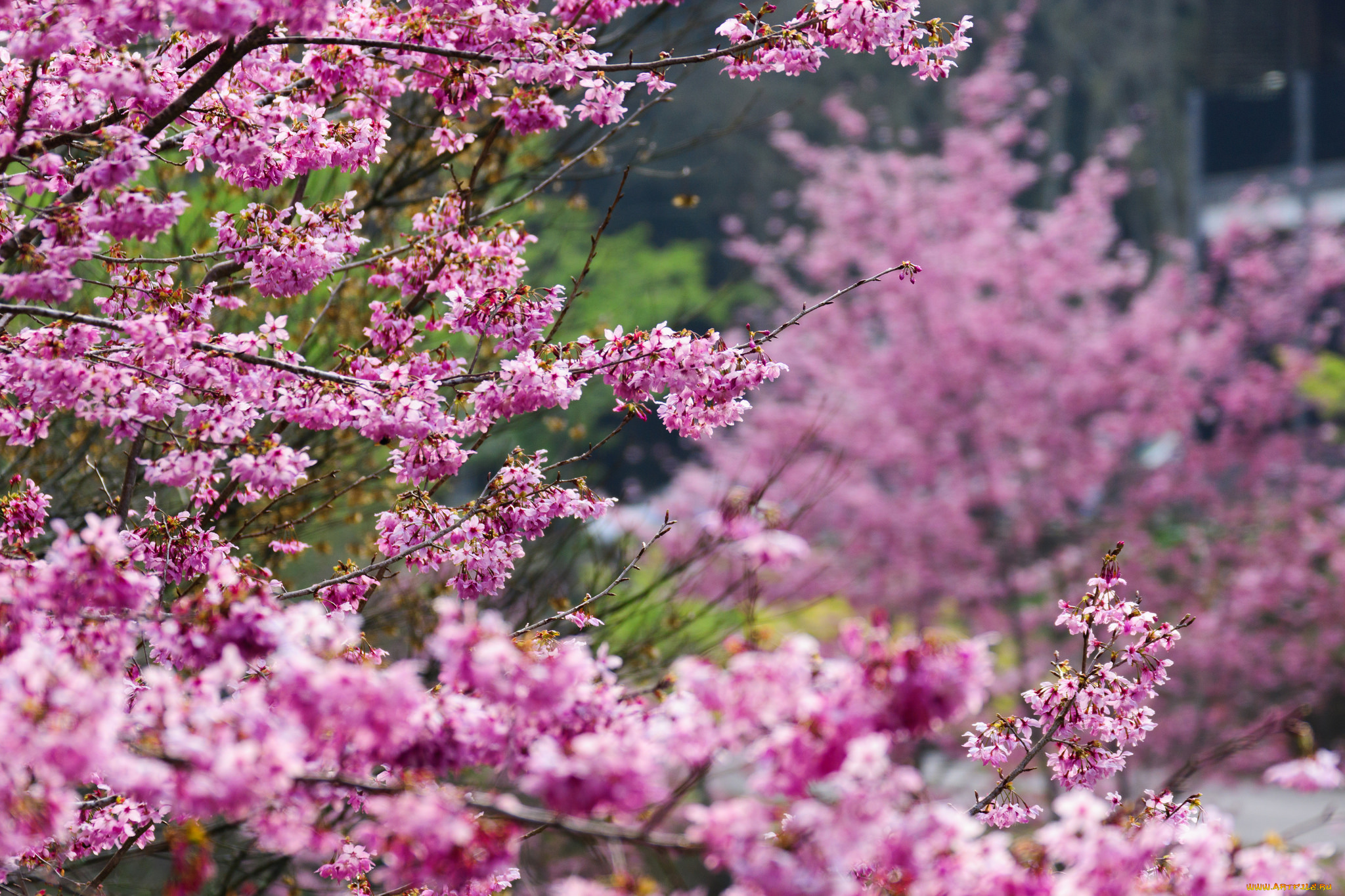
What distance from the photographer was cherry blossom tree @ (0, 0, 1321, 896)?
6.31 ft

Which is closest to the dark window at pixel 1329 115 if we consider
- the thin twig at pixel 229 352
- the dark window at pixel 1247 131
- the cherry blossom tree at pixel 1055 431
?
the dark window at pixel 1247 131

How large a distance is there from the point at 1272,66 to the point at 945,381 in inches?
391

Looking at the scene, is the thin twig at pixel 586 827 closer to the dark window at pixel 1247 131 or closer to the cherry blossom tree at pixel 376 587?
the cherry blossom tree at pixel 376 587

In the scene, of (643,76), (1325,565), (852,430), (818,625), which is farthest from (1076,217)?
(643,76)

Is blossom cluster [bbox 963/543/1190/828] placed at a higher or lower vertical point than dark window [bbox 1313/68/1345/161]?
lower

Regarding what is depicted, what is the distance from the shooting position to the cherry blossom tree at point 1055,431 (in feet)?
39.7

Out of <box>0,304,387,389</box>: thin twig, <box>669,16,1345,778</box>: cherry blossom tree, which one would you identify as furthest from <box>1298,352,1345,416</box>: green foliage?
<box>0,304,387,389</box>: thin twig

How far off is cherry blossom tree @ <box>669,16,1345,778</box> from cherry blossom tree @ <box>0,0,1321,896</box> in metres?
8.11

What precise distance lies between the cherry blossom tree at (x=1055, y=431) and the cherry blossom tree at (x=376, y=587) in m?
8.11

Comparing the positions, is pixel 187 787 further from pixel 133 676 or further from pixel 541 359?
pixel 541 359

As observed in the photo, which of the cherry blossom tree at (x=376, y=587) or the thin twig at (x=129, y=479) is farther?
the thin twig at (x=129, y=479)

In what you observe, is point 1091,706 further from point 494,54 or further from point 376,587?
point 494,54

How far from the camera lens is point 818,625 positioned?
625 inches

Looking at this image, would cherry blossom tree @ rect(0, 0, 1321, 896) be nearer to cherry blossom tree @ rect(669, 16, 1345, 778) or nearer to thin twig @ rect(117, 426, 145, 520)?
thin twig @ rect(117, 426, 145, 520)
